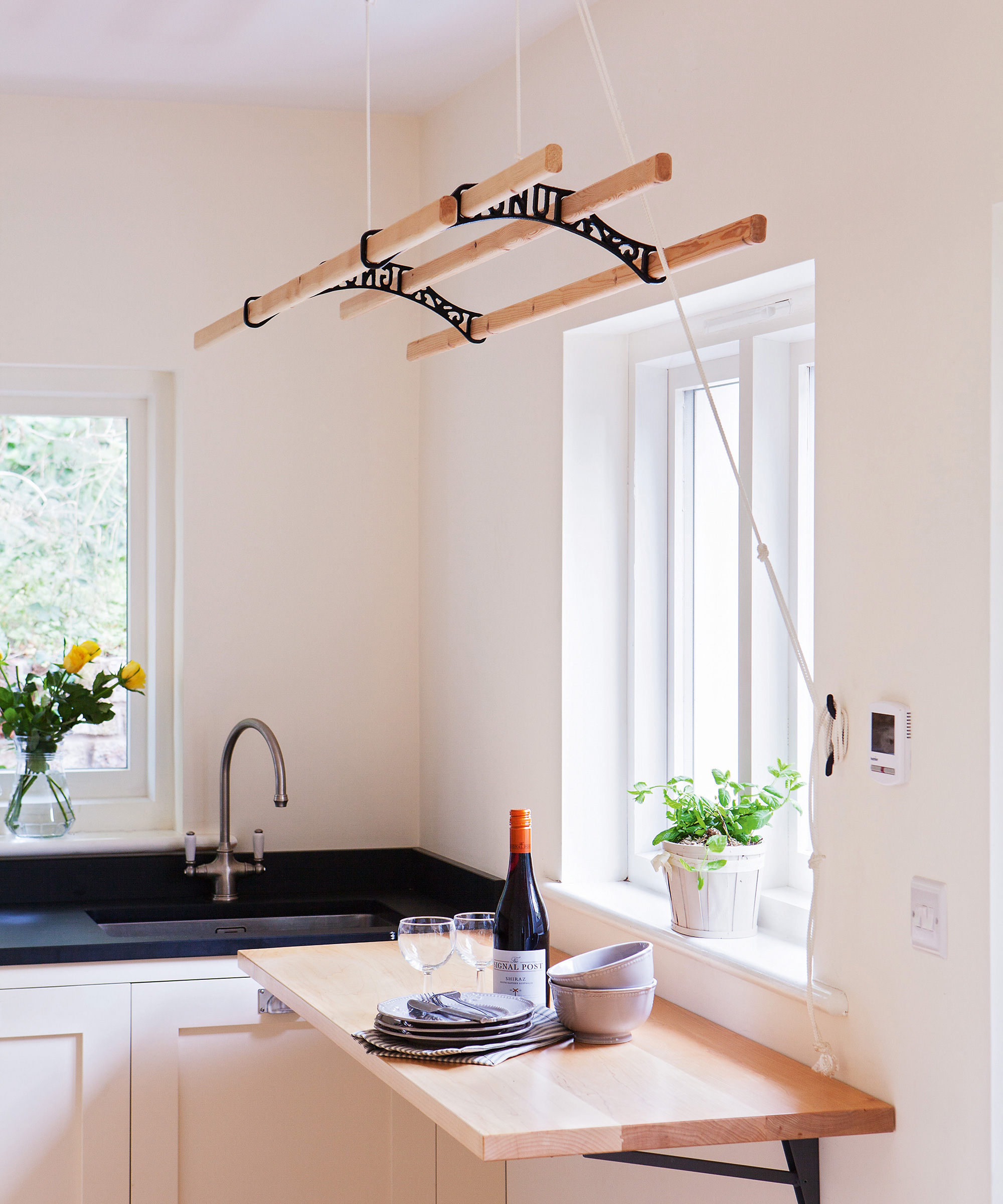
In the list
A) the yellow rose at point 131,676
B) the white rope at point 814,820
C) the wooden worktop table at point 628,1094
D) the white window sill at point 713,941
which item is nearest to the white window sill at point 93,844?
the yellow rose at point 131,676

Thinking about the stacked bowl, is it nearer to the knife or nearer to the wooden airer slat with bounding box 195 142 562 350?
the knife

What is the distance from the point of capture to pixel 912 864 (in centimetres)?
157

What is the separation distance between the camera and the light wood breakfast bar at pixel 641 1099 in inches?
56.8

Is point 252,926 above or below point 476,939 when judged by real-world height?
below

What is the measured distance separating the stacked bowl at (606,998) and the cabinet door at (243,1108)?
2.95 feet

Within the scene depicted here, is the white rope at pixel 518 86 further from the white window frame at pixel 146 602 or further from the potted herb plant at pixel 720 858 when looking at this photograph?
the white window frame at pixel 146 602

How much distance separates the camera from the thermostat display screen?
5.22 ft

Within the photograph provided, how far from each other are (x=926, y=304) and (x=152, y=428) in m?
1.99

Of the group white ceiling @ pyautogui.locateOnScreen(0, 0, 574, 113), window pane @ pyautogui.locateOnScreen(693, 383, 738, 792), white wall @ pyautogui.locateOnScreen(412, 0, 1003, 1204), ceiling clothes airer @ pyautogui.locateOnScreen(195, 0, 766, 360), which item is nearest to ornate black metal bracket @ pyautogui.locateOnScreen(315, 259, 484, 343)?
ceiling clothes airer @ pyautogui.locateOnScreen(195, 0, 766, 360)

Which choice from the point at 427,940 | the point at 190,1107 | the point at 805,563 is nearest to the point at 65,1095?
the point at 190,1107

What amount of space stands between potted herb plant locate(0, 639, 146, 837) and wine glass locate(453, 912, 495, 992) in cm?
133

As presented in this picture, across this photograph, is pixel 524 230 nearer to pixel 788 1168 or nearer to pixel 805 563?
pixel 805 563

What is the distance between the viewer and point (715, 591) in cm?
234

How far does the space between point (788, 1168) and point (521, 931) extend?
482 millimetres
